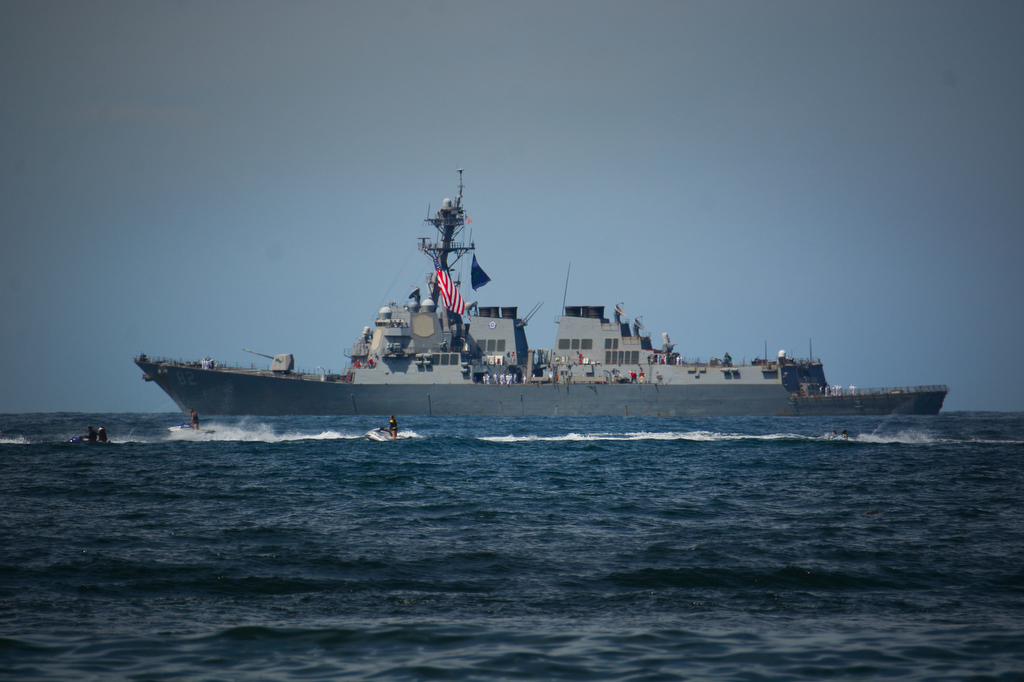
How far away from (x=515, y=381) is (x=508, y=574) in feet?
153

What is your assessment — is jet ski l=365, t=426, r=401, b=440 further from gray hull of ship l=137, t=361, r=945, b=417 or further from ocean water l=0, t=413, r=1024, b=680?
gray hull of ship l=137, t=361, r=945, b=417

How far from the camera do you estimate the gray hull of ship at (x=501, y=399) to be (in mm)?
52531

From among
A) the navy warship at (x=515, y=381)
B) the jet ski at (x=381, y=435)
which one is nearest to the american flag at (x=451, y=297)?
the navy warship at (x=515, y=381)

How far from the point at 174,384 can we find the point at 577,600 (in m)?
52.5

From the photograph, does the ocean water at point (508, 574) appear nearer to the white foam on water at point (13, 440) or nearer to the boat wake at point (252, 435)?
the boat wake at point (252, 435)

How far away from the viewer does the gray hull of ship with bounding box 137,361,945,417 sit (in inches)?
2068

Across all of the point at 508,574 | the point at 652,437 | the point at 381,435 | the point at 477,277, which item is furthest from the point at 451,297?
the point at 508,574

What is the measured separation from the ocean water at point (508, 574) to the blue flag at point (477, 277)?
3678 centimetres

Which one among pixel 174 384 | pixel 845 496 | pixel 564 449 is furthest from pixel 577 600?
pixel 174 384

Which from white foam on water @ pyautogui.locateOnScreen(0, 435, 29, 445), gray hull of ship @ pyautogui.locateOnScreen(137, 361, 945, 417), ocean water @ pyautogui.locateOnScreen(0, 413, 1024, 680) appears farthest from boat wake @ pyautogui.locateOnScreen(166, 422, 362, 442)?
gray hull of ship @ pyautogui.locateOnScreen(137, 361, 945, 417)

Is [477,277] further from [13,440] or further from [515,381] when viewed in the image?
[13,440]

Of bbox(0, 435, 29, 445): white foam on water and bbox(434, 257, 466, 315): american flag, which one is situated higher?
bbox(434, 257, 466, 315): american flag

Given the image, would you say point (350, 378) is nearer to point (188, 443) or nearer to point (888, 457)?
point (188, 443)

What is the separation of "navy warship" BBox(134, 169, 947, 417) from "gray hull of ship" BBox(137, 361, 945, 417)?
0.07m
